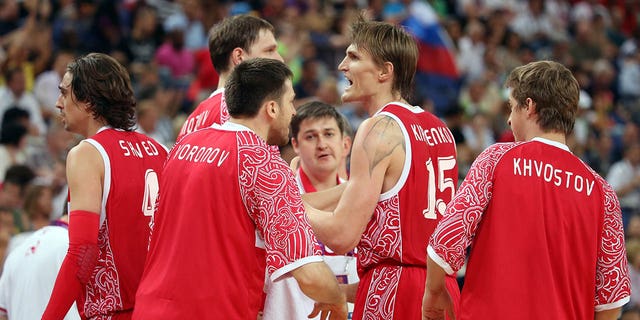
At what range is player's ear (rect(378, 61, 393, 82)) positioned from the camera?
6125mm

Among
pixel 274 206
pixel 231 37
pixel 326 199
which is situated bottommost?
pixel 326 199

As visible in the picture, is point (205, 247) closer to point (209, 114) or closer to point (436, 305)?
point (436, 305)

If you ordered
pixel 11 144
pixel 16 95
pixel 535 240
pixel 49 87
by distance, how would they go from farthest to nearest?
1. pixel 49 87
2. pixel 16 95
3. pixel 11 144
4. pixel 535 240

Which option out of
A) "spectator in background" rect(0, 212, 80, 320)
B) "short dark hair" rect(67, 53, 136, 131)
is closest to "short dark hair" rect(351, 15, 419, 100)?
"short dark hair" rect(67, 53, 136, 131)

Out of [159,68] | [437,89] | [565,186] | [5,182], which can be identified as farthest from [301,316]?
[437,89]

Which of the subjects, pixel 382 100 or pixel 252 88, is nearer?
pixel 252 88

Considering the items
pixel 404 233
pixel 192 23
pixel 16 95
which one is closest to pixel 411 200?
pixel 404 233

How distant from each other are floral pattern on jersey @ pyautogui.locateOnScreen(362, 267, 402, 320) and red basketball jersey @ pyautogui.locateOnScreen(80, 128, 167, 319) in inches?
52.4

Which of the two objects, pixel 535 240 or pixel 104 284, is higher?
pixel 535 240

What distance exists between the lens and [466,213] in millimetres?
5184

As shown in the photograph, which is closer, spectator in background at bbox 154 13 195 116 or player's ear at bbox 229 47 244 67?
player's ear at bbox 229 47 244 67

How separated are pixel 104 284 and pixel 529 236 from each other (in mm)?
2374

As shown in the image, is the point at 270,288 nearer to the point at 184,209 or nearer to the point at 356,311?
the point at 356,311

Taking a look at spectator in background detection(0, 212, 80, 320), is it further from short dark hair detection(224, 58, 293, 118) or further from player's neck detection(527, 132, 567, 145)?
player's neck detection(527, 132, 567, 145)
